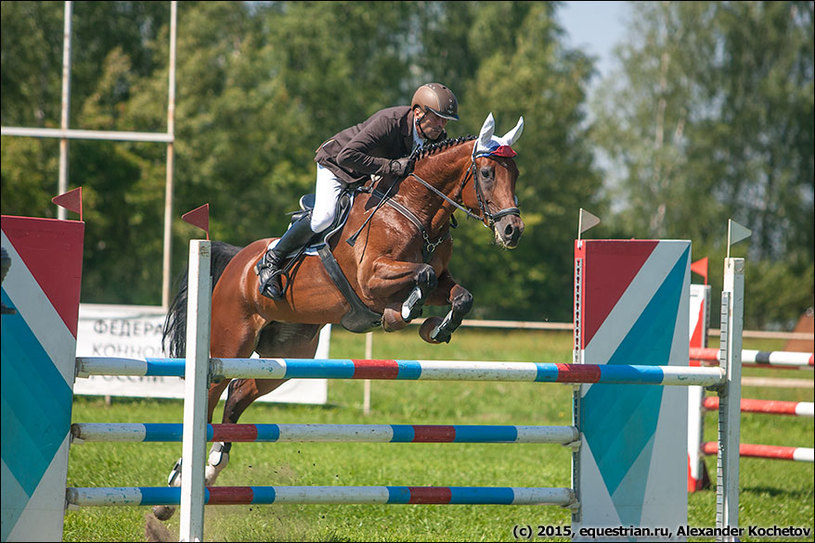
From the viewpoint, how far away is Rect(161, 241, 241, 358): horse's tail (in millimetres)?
5055

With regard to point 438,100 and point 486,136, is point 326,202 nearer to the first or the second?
point 438,100

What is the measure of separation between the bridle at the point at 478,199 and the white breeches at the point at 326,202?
40 centimetres

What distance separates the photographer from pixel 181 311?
519 centimetres

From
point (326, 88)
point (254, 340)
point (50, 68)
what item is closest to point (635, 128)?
point (326, 88)

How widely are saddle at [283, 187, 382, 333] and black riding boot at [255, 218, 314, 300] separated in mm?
40

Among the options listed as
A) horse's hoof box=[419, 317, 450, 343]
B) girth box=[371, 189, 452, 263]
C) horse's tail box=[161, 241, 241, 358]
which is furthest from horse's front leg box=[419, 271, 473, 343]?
horse's tail box=[161, 241, 241, 358]

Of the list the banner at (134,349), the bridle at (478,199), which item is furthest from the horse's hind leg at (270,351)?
the banner at (134,349)

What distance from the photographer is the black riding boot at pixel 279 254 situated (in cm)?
466

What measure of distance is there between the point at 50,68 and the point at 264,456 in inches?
831

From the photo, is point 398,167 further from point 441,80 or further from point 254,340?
point 441,80

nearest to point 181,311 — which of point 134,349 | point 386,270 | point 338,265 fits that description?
point 338,265

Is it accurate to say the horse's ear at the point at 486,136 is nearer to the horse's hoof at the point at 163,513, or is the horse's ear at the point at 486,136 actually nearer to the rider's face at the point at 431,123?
the rider's face at the point at 431,123

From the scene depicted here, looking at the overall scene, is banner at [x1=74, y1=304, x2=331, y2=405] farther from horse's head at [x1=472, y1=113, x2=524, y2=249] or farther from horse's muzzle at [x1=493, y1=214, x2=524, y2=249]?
horse's muzzle at [x1=493, y1=214, x2=524, y2=249]

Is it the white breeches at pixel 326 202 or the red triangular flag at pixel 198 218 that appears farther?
the white breeches at pixel 326 202
